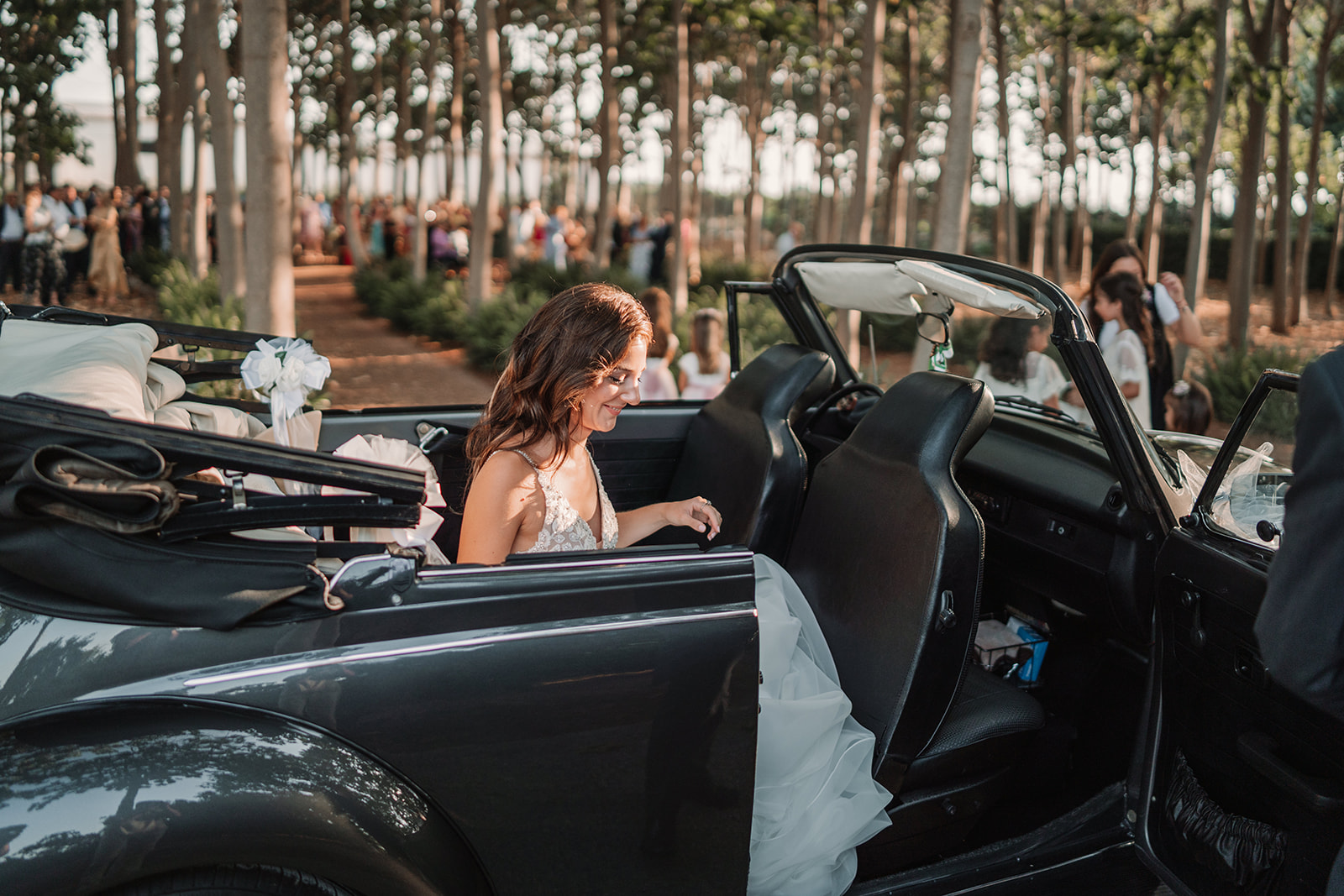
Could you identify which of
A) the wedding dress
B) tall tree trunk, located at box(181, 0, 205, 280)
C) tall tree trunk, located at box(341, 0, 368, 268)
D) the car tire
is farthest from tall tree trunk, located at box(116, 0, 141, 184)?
the car tire

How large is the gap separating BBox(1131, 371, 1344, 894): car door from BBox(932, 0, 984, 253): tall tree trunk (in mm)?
5436

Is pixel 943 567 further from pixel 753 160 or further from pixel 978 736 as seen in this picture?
pixel 753 160

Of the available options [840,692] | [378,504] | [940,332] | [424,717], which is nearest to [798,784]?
[840,692]

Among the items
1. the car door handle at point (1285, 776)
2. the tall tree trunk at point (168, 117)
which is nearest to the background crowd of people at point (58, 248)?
the tall tree trunk at point (168, 117)

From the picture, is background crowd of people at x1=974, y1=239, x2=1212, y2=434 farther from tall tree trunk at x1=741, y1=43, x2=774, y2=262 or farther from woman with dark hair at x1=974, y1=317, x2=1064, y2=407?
tall tree trunk at x1=741, y1=43, x2=774, y2=262

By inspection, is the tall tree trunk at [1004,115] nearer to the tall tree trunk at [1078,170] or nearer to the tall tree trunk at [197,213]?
the tall tree trunk at [1078,170]

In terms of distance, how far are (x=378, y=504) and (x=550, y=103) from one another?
31796 millimetres

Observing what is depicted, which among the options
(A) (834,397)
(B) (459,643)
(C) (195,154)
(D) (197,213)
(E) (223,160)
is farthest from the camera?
(C) (195,154)

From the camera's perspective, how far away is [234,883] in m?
1.64

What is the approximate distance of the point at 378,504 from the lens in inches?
68.8

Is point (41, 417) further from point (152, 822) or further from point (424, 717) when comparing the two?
point (424, 717)

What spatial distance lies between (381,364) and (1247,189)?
10.9m

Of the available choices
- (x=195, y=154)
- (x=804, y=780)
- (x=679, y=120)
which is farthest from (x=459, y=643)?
(x=195, y=154)

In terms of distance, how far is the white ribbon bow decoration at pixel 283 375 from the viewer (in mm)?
2648
